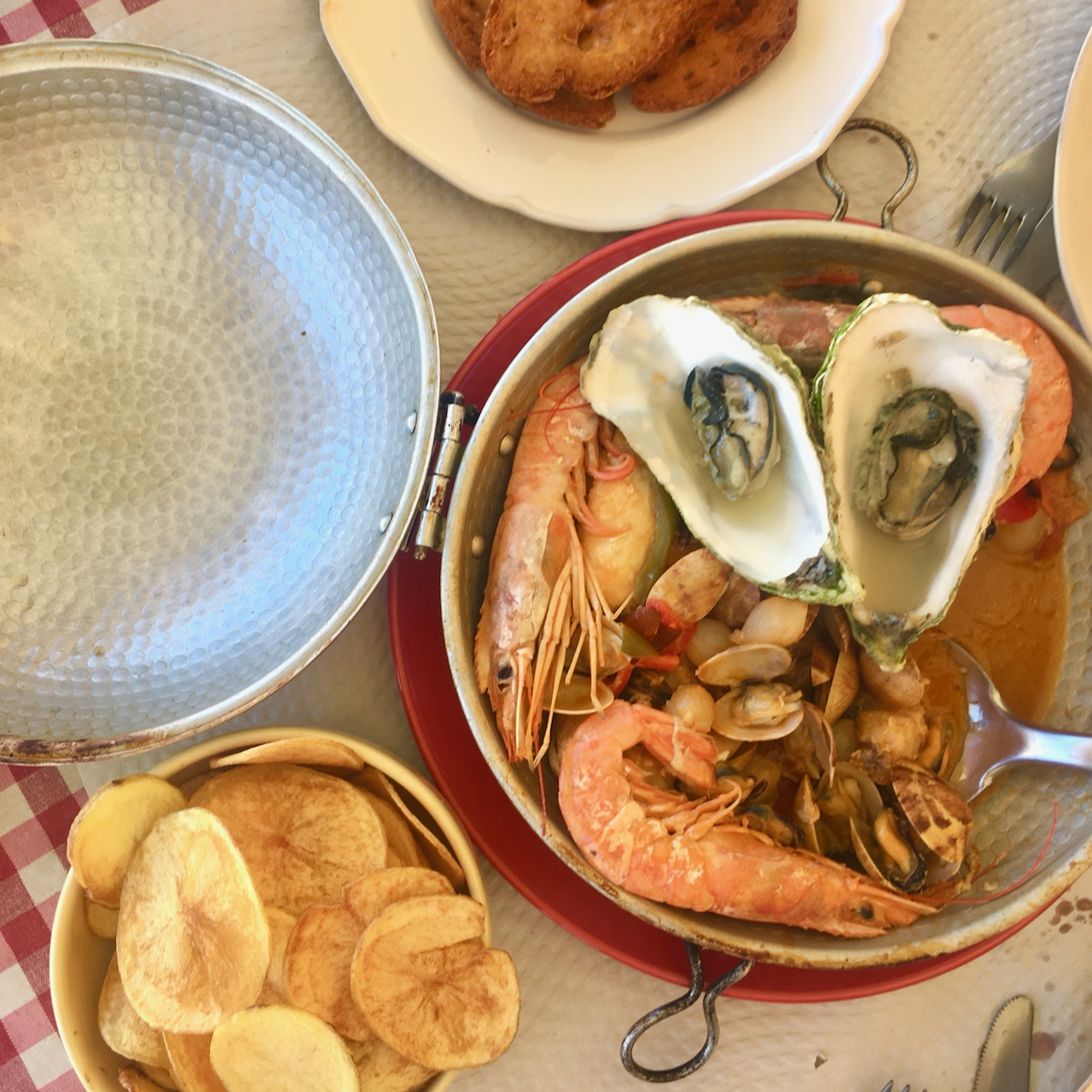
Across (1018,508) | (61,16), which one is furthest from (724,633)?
(61,16)

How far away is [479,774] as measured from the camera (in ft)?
3.09

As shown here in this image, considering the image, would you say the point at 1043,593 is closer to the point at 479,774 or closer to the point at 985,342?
the point at 985,342

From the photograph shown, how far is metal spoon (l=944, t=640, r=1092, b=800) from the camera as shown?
86cm

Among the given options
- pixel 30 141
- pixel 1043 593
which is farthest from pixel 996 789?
pixel 30 141

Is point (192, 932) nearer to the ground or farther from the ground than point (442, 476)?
nearer to the ground

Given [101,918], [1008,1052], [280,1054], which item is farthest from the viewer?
[1008,1052]

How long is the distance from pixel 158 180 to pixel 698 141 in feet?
2.01

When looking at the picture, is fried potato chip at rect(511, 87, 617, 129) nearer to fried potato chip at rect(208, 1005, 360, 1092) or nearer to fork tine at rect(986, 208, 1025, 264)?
fork tine at rect(986, 208, 1025, 264)

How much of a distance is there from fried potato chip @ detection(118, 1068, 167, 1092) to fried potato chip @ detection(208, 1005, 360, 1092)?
0.13 metres

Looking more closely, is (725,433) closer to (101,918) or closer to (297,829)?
(297,829)

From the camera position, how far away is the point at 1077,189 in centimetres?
87

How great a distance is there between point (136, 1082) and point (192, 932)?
0.65 feet

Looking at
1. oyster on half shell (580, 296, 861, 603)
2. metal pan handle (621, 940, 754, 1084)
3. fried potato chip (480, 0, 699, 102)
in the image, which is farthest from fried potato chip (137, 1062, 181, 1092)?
fried potato chip (480, 0, 699, 102)

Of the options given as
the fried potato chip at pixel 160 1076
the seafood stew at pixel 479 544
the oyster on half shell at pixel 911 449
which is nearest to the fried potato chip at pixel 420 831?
the seafood stew at pixel 479 544
